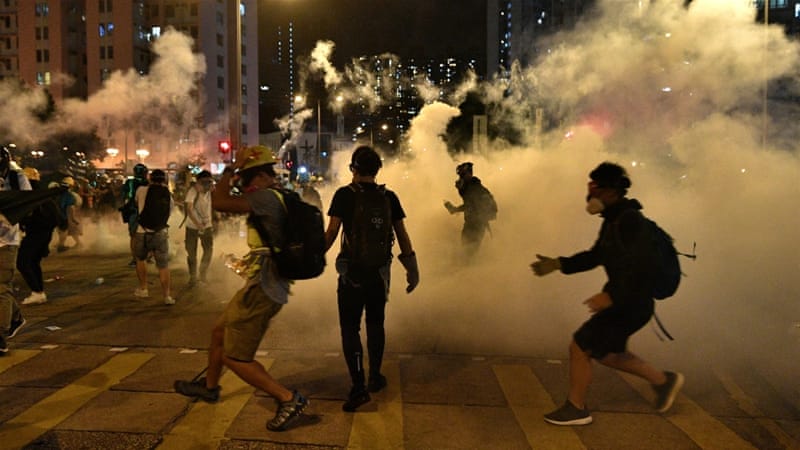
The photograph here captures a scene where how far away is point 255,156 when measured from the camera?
14.7ft

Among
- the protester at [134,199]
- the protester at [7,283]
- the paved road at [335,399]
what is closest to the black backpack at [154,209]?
the protester at [134,199]

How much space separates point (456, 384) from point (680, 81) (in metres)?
14.4

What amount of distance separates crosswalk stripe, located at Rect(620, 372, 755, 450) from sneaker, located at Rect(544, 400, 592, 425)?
61 cm

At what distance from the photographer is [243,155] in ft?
14.8

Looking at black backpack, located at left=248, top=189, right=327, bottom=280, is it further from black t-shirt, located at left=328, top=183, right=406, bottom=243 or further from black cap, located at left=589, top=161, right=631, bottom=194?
black cap, located at left=589, top=161, right=631, bottom=194

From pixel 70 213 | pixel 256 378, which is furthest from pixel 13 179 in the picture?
pixel 70 213

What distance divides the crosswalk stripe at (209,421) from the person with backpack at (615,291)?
2.10 metres

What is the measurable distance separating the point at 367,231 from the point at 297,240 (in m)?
0.66

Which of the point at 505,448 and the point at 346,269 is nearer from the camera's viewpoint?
the point at 505,448

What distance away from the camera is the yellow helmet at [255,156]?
4.47 meters

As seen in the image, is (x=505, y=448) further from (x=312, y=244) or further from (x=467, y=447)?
(x=312, y=244)

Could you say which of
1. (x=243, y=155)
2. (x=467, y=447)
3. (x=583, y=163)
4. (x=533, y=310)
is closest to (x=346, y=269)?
(x=243, y=155)

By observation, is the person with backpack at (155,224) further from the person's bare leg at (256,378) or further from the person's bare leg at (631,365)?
the person's bare leg at (631,365)

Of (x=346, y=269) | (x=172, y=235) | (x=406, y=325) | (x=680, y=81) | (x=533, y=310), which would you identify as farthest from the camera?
(x=172, y=235)
